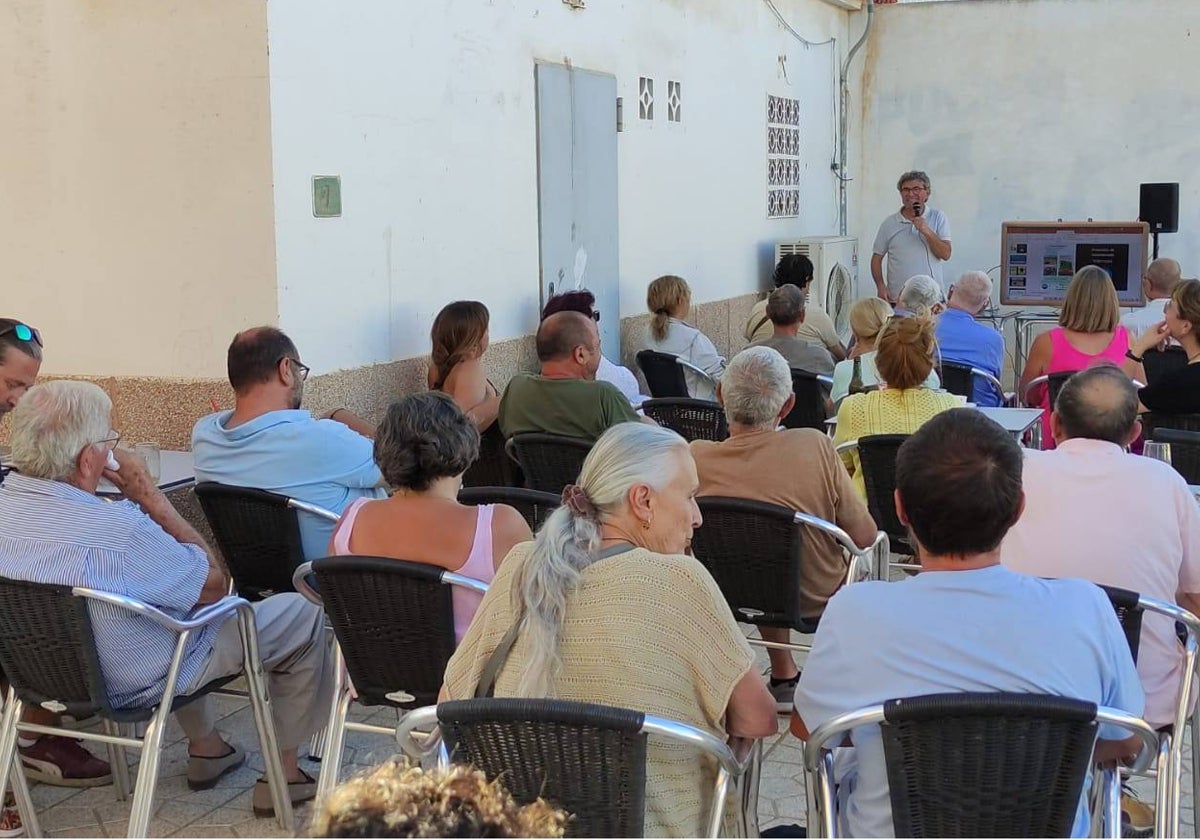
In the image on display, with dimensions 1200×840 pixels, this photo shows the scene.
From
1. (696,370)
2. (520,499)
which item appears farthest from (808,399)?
(520,499)

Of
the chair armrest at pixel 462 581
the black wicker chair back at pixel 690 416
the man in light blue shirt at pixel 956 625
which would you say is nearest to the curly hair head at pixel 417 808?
the man in light blue shirt at pixel 956 625

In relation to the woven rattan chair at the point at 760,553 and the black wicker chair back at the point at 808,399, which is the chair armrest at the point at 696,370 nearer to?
the black wicker chair back at the point at 808,399

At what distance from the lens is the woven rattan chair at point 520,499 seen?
3604 mm

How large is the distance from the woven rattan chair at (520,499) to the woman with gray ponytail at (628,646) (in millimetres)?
1194

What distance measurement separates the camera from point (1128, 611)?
2.78 meters

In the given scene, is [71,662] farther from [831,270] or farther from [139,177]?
[831,270]

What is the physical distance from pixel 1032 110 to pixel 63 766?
10.3 m

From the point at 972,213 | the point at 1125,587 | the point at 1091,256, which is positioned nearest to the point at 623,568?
the point at 1125,587

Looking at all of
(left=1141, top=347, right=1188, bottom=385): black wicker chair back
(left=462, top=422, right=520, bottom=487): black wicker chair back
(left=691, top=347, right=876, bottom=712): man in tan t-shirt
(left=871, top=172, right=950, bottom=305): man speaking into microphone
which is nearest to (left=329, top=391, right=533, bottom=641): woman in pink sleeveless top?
(left=691, top=347, right=876, bottom=712): man in tan t-shirt

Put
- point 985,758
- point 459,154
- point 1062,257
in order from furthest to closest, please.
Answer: point 1062,257 → point 459,154 → point 985,758

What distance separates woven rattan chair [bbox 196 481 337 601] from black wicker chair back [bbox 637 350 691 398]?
10.4 ft

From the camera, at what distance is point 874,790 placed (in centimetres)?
228

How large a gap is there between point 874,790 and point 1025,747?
307mm

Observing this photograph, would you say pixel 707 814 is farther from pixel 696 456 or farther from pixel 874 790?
pixel 696 456
